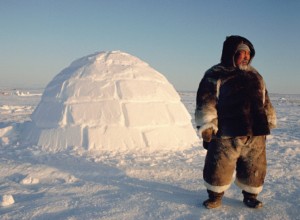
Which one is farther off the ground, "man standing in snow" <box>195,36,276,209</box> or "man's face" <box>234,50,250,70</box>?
"man's face" <box>234,50,250,70</box>

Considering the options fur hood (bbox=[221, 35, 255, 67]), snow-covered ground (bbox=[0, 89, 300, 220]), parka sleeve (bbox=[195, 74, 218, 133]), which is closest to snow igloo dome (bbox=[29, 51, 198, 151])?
snow-covered ground (bbox=[0, 89, 300, 220])

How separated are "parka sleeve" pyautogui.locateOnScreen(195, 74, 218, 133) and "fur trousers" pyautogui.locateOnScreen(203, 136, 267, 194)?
0.23 meters

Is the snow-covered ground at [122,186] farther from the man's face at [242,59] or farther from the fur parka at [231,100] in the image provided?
the man's face at [242,59]

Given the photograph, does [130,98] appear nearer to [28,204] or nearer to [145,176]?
[145,176]

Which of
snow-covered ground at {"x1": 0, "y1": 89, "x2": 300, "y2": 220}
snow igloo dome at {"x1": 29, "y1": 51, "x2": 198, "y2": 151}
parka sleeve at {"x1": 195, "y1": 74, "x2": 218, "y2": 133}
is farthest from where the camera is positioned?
snow igloo dome at {"x1": 29, "y1": 51, "x2": 198, "y2": 151}

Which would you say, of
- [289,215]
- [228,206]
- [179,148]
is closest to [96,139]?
[179,148]

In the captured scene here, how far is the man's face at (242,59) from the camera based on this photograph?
2.98 meters

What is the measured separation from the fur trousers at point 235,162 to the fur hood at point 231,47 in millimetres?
793

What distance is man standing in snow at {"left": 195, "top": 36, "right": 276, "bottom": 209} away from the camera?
9.50ft

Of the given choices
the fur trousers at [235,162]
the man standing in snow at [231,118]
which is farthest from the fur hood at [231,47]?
the fur trousers at [235,162]

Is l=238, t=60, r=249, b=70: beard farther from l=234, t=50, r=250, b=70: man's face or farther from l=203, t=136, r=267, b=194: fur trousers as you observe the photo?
l=203, t=136, r=267, b=194: fur trousers

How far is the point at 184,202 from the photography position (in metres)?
3.23

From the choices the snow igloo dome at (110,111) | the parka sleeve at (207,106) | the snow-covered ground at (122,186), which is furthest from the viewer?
the snow igloo dome at (110,111)

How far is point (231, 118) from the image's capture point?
2920 mm
